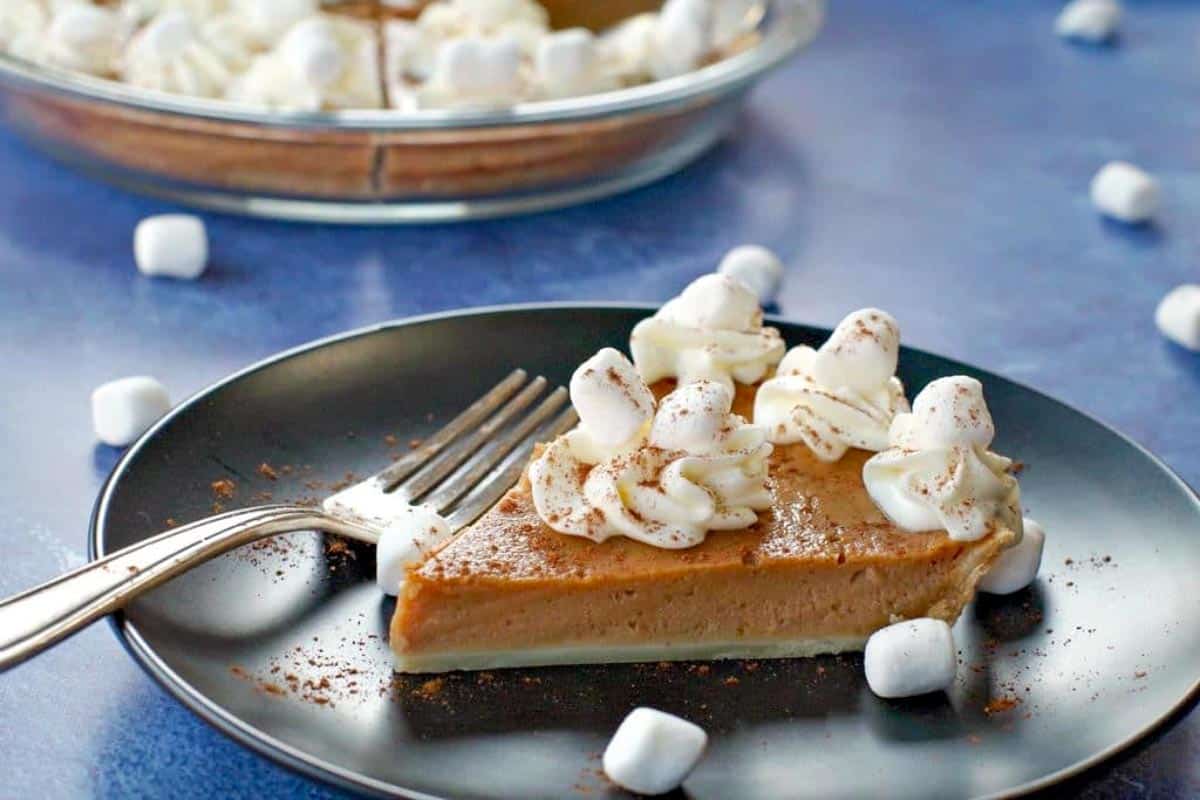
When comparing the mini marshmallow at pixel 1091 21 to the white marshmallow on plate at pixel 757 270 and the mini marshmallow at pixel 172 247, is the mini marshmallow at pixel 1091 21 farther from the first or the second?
the mini marshmallow at pixel 172 247

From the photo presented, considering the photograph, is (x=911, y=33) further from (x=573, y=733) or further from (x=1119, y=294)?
(x=573, y=733)

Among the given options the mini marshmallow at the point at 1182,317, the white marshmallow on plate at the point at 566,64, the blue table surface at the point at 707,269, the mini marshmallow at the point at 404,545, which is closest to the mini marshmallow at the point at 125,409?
the blue table surface at the point at 707,269

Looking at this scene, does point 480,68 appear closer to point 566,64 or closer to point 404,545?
point 566,64

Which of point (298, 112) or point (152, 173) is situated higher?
point (298, 112)

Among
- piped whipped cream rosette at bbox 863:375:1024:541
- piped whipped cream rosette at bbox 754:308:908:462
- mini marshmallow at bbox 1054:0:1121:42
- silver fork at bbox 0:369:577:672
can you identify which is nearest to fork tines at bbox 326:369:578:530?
silver fork at bbox 0:369:577:672

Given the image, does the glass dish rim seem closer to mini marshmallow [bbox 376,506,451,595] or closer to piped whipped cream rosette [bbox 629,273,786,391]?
piped whipped cream rosette [bbox 629,273,786,391]

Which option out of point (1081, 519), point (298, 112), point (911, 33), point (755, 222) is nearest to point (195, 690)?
point (1081, 519)

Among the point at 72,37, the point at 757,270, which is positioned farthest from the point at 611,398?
the point at 72,37
